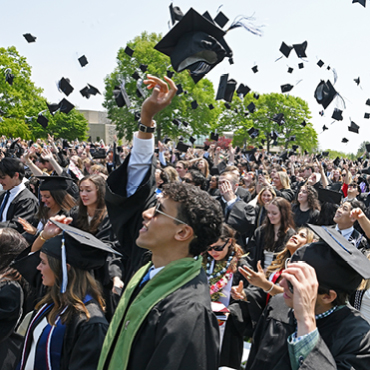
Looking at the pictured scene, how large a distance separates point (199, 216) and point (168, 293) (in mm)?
429

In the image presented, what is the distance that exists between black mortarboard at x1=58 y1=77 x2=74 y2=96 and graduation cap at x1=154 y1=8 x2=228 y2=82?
5929 mm

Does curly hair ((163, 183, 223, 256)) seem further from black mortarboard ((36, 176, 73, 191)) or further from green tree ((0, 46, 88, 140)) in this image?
green tree ((0, 46, 88, 140))

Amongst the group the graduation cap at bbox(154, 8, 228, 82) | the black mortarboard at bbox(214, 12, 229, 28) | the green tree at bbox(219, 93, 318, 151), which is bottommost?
the green tree at bbox(219, 93, 318, 151)

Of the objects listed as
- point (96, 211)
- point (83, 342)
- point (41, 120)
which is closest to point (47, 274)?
point (83, 342)

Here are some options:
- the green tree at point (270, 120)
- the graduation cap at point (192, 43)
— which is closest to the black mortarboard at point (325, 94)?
the graduation cap at point (192, 43)

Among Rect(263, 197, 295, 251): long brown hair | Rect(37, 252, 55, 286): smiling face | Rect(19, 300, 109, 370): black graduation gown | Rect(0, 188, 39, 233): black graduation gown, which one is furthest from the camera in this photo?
Rect(0, 188, 39, 233): black graduation gown

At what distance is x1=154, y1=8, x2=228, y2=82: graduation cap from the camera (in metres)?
4.23

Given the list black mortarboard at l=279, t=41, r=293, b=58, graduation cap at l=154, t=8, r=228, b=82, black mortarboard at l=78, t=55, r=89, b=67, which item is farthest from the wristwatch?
black mortarboard at l=279, t=41, r=293, b=58

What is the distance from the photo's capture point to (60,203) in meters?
4.80

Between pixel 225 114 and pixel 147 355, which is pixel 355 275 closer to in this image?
pixel 147 355

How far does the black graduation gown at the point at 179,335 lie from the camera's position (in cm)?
147

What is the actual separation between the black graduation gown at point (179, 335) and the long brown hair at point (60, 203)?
3417mm

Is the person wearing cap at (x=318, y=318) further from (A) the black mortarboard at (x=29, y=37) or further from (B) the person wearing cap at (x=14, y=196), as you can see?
(A) the black mortarboard at (x=29, y=37)

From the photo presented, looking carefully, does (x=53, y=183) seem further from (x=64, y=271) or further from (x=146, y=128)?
(x=146, y=128)
